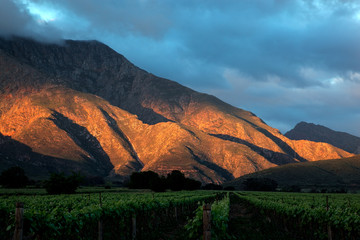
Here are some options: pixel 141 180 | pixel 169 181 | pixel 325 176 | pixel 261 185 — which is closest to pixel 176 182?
pixel 169 181

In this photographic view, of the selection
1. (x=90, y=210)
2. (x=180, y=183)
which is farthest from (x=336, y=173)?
(x=90, y=210)

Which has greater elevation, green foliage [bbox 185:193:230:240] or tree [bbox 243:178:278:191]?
green foliage [bbox 185:193:230:240]

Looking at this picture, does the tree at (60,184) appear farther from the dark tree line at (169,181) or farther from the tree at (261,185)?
the tree at (261,185)

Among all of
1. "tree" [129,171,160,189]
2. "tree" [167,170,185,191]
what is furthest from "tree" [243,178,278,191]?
"tree" [129,171,160,189]

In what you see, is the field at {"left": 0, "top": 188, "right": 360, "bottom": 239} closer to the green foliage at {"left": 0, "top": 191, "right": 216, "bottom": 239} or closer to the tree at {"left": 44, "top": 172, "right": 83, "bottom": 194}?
the green foliage at {"left": 0, "top": 191, "right": 216, "bottom": 239}

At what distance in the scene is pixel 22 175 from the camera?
11031cm

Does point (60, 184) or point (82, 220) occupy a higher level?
point (82, 220)

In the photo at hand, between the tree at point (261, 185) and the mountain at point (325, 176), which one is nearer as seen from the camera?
the tree at point (261, 185)

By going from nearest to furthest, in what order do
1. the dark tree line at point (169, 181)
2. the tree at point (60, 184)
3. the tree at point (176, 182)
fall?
the tree at point (60, 184) < the dark tree line at point (169, 181) < the tree at point (176, 182)

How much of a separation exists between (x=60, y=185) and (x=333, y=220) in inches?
2773

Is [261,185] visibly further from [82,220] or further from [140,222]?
[82,220]

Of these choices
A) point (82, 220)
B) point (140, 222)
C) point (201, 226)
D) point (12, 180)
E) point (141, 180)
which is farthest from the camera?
point (141, 180)

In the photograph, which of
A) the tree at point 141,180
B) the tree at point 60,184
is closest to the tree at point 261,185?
the tree at point 141,180

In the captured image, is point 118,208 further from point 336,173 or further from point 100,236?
point 336,173
